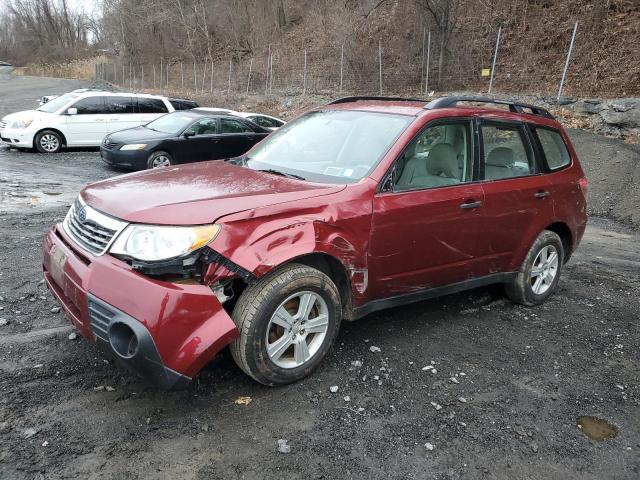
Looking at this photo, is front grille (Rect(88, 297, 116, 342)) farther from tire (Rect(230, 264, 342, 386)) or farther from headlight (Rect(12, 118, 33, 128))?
headlight (Rect(12, 118, 33, 128))

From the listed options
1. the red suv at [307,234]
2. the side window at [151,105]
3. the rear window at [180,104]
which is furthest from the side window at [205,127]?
the red suv at [307,234]

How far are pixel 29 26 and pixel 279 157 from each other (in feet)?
288

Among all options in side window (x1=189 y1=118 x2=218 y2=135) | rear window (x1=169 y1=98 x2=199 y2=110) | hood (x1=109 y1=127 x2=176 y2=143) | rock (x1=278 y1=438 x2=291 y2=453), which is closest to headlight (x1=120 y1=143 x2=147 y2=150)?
hood (x1=109 y1=127 x2=176 y2=143)

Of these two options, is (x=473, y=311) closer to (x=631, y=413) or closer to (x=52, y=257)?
(x=631, y=413)

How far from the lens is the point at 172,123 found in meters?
11.9

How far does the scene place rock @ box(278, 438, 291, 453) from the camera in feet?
9.03

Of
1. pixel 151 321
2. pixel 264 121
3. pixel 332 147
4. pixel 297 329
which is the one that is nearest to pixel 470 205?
pixel 332 147

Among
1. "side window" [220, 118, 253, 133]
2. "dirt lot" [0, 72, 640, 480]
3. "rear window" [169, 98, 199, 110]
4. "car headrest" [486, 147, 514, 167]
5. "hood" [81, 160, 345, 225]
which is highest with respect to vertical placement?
"car headrest" [486, 147, 514, 167]

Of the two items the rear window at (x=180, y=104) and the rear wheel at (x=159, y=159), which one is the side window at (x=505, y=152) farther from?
the rear window at (x=180, y=104)

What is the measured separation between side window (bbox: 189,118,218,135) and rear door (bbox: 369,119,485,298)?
855 cm

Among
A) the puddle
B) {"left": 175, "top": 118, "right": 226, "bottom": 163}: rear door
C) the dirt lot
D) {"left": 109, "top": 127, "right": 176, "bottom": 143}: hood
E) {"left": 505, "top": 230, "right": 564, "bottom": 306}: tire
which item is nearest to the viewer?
the dirt lot

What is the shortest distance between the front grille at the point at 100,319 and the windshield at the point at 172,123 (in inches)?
362

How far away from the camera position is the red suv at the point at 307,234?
2781 mm

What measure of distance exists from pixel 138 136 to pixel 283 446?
9955 millimetres
